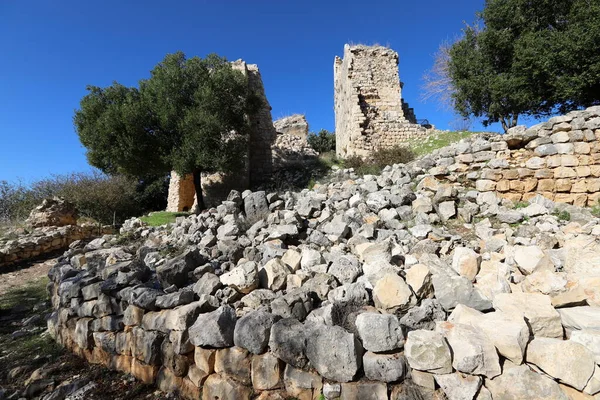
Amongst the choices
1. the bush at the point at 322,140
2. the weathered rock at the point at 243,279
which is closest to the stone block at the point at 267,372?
the weathered rock at the point at 243,279

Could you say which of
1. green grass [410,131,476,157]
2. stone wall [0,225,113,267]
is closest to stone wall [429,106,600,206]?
green grass [410,131,476,157]

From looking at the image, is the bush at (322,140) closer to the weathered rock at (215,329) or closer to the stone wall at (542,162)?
the stone wall at (542,162)

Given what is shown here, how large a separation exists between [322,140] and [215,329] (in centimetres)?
2014

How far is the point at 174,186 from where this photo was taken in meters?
14.8

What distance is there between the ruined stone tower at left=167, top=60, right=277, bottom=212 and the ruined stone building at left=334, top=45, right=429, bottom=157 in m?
3.82

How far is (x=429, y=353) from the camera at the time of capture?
6.69 feet

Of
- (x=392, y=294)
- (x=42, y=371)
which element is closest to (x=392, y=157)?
(x=392, y=294)

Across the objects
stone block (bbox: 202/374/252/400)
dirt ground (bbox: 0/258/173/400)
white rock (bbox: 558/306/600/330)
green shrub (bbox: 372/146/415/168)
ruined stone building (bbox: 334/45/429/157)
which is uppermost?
ruined stone building (bbox: 334/45/429/157)

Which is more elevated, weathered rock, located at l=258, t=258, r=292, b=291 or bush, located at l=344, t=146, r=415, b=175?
bush, located at l=344, t=146, r=415, b=175

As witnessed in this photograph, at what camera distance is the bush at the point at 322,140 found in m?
21.2

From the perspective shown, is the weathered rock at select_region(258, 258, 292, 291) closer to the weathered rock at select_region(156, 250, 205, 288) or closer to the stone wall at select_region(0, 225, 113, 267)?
the weathered rock at select_region(156, 250, 205, 288)

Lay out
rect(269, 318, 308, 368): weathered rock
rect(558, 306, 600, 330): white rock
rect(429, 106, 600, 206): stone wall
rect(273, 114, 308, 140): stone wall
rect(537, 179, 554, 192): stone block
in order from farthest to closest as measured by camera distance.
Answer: rect(273, 114, 308, 140): stone wall
rect(537, 179, 554, 192): stone block
rect(429, 106, 600, 206): stone wall
rect(269, 318, 308, 368): weathered rock
rect(558, 306, 600, 330): white rock

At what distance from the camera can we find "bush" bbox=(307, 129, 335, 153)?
2122 centimetres

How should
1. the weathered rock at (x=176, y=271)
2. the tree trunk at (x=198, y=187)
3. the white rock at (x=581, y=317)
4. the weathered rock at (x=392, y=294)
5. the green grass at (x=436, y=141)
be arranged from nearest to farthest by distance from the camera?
1. the white rock at (x=581, y=317)
2. the weathered rock at (x=392, y=294)
3. the weathered rock at (x=176, y=271)
4. the tree trunk at (x=198, y=187)
5. the green grass at (x=436, y=141)
